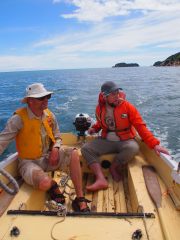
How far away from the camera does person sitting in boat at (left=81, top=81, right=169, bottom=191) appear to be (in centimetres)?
406

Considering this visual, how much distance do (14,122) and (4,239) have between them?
1.35 m

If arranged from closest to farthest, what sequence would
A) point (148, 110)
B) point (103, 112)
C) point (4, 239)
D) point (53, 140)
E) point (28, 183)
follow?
point (4, 239) < point (28, 183) < point (53, 140) < point (103, 112) < point (148, 110)

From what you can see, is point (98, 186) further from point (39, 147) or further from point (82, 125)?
point (82, 125)

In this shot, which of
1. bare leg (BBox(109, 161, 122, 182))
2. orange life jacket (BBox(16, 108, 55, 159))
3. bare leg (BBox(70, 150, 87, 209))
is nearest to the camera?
bare leg (BBox(70, 150, 87, 209))

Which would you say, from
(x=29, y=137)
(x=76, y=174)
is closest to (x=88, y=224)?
(x=76, y=174)

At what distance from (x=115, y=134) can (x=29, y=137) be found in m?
1.39

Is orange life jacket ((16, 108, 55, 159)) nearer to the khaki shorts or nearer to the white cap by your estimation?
the khaki shorts

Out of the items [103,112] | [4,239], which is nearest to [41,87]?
[103,112]

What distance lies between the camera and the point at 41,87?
340 cm

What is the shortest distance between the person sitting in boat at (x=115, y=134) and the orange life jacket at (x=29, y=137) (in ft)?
2.93

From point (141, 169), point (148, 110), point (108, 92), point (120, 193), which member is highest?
point (108, 92)

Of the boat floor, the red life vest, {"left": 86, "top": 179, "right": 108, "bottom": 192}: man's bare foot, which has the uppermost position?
the red life vest

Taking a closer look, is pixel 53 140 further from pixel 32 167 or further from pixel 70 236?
pixel 70 236

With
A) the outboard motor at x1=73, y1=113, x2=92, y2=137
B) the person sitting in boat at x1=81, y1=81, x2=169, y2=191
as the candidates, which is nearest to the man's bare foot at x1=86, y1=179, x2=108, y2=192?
the person sitting in boat at x1=81, y1=81, x2=169, y2=191
